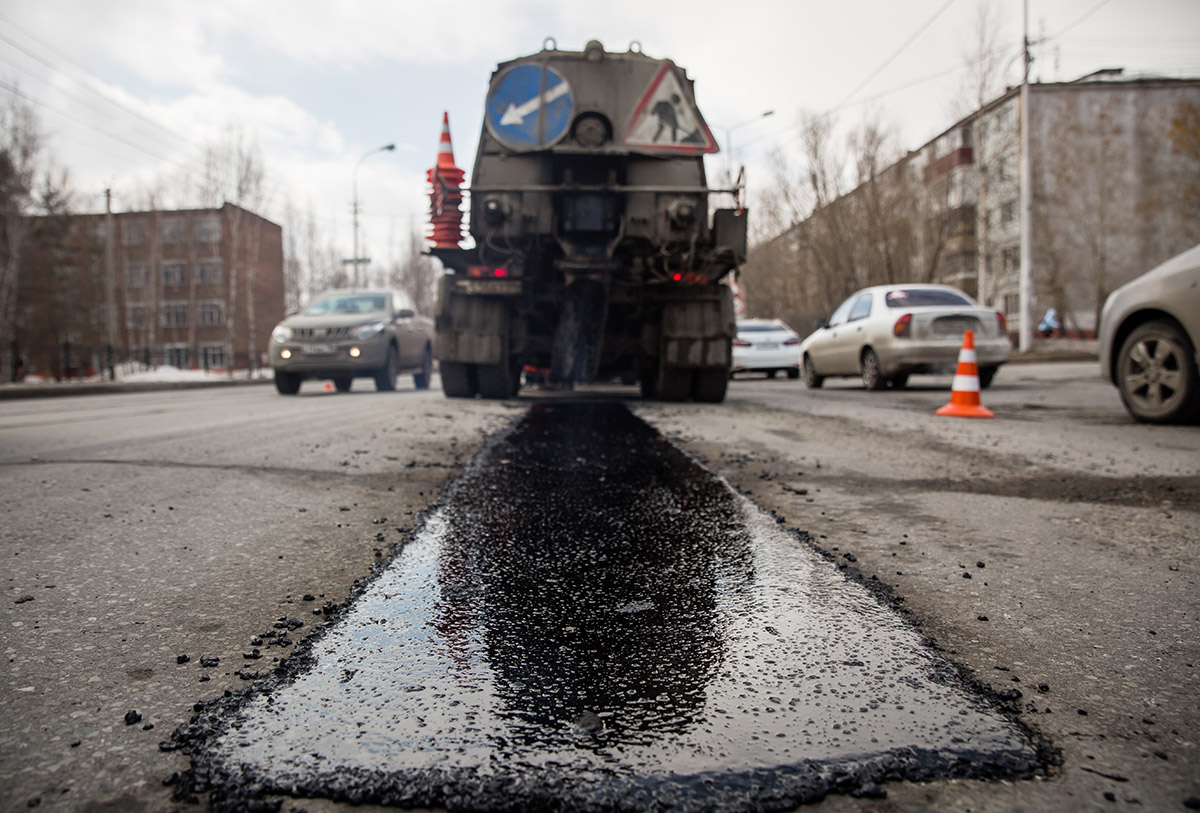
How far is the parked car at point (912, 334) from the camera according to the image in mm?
11555

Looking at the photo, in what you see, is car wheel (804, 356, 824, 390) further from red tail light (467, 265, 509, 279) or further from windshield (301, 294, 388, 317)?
windshield (301, 294, 388, 317)

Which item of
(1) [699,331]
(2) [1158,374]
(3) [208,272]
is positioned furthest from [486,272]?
(3) [208,272]

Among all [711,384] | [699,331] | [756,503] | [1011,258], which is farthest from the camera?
[1011,258]

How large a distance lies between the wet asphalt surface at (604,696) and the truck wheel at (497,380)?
6.63 meters

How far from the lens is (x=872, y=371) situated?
12297 mm

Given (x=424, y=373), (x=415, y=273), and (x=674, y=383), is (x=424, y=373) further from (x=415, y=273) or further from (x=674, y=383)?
(x=415, y=273)

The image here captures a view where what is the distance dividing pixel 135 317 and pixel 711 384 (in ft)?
199

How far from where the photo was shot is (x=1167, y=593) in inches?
94.1

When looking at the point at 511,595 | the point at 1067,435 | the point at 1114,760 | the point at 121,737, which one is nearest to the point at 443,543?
the point at 511,595

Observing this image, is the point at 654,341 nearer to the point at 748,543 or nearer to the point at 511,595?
the point at 748,543

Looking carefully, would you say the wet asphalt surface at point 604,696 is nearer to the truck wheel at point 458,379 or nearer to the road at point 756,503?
the road at point 756,503

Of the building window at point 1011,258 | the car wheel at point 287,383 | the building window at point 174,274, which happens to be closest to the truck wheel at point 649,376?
the car wheel at point 287,383

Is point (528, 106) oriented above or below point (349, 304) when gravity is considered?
above

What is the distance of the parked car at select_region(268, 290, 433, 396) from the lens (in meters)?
13.1
